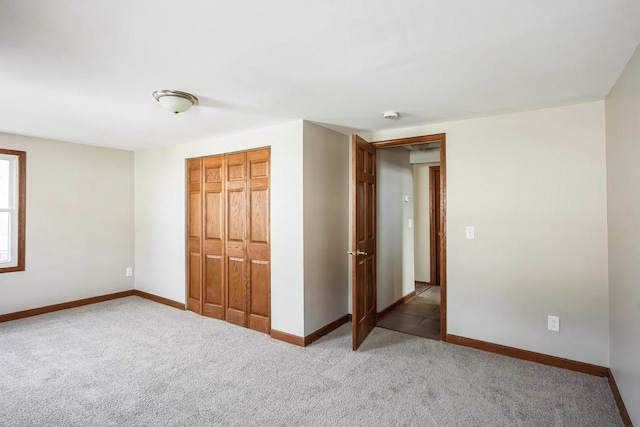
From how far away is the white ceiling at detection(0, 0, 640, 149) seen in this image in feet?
4.87

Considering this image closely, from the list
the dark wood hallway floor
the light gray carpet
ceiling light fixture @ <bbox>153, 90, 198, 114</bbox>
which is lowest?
the light gray carpet

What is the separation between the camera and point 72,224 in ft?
15.0

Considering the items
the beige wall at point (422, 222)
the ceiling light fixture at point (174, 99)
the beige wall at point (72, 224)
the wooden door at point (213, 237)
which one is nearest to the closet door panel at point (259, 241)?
the wooden door at point (213, 237)

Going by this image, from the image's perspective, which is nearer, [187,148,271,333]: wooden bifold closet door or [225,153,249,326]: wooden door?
[187,148,271,333]: wooden bifold closet door

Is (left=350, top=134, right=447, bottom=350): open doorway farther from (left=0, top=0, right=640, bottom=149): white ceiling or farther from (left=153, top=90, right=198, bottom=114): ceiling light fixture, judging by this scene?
(left=153, top=90, right=198, bottom=114): ceiling light fixture

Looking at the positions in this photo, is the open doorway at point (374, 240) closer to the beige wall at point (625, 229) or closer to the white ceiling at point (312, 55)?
the white ceiling at point (312, 55)

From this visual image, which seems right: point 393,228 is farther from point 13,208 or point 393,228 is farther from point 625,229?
point 13,208

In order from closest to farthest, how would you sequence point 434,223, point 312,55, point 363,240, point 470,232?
point 312,55 → point 470,232 → point 363,240 → point 434,223

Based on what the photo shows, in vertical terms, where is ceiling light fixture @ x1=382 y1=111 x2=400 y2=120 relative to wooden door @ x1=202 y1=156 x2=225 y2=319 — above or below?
above

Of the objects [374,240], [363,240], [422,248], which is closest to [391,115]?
[363,240]

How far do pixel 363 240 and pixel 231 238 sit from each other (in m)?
1.58

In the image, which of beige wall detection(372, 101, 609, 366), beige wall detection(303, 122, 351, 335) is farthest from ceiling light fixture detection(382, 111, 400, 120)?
beige wall detection(303, 122, 351, 335)

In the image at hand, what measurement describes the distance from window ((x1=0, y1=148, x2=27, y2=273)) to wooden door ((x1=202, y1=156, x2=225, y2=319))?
2.17 metres

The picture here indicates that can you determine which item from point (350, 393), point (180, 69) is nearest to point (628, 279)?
point (350, 393)
